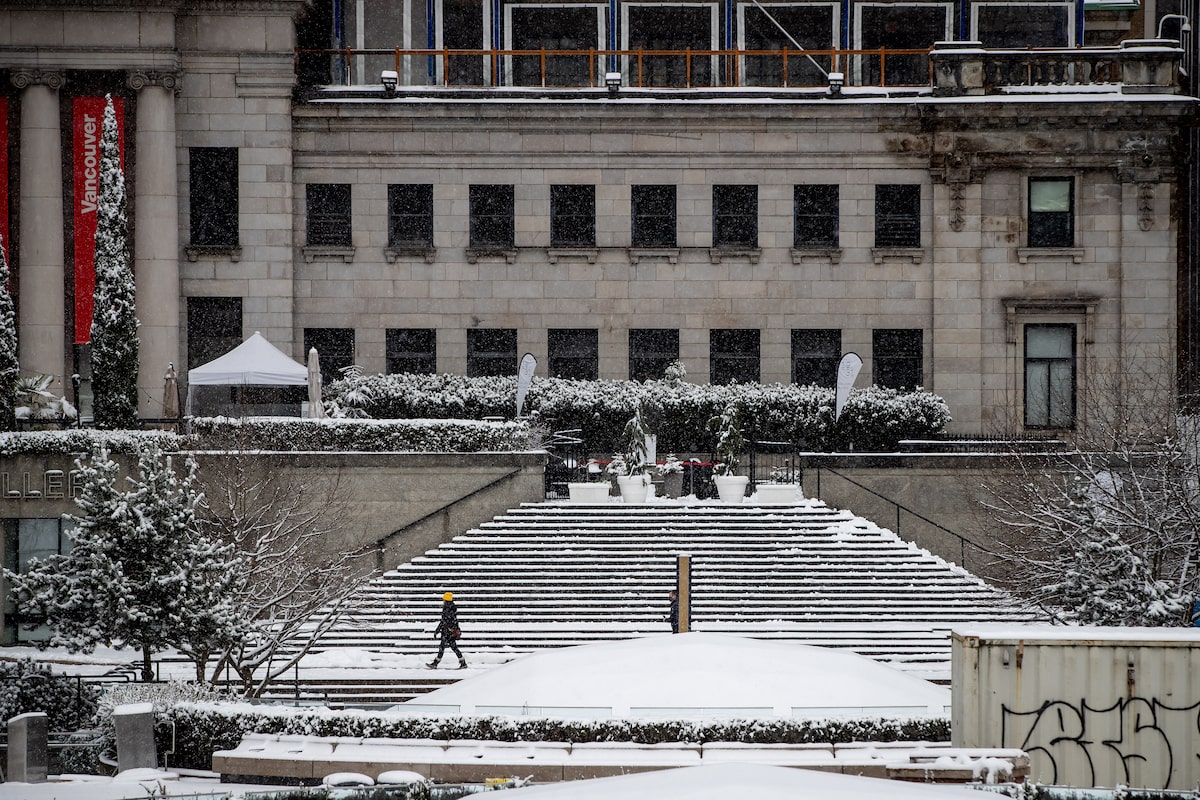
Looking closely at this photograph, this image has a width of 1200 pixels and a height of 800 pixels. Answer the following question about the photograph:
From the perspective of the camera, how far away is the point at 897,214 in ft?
132

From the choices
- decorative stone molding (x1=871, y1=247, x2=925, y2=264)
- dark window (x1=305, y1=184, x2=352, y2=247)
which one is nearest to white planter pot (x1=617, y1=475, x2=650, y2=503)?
decorative stone molding (x1=871, y1=247, x2=925, y2=264)

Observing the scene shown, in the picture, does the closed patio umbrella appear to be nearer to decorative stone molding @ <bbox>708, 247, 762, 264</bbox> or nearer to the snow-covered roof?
decorative stone molding @ <bbox>708, 247, 762, 264</bbox>

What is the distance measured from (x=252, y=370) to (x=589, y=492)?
9.30 meters

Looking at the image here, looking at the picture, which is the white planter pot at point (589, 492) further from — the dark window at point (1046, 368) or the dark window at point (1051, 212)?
the dark window at point (1051, 212)

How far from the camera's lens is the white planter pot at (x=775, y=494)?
106ft

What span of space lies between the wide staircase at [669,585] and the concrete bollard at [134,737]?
7.19 m

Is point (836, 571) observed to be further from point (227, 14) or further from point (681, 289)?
point (227, 14)

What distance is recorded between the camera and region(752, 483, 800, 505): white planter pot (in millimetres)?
32219

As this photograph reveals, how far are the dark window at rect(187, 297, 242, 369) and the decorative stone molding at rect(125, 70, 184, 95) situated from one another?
6.02m

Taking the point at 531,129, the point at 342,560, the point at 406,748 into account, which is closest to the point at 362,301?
the point at 531,129

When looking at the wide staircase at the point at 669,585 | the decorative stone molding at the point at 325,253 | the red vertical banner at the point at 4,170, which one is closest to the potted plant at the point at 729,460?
the wide staircase at the point at 669,585

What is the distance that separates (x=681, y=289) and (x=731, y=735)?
24846 millimetres

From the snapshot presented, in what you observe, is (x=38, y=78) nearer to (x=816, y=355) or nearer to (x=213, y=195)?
(x=213, y=195)

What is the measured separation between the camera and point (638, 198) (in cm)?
4056
